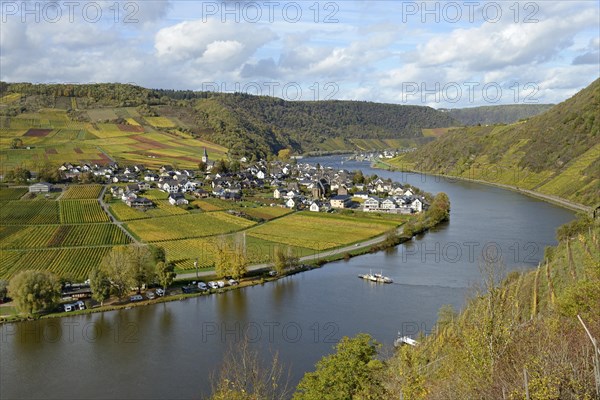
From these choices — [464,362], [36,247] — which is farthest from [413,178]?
[464,362]

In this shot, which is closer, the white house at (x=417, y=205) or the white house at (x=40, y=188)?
the white house at (x=417, y=205)

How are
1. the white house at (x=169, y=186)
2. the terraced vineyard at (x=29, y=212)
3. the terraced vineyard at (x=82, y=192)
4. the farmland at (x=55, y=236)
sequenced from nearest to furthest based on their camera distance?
the farmland at (x=55, y=236) < the terraced vineyard at (x=29, y=212) < the terraced vineyard at (x=82, y=192) < the white house at (x=169, y=186)

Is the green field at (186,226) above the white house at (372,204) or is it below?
below

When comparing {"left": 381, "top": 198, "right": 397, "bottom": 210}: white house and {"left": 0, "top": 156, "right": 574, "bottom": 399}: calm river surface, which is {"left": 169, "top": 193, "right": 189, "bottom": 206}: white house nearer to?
{"left": 381, "top": 198, "right": 397, "bottom": 210}: white house

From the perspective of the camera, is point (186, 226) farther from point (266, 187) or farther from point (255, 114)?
point (255, 114)

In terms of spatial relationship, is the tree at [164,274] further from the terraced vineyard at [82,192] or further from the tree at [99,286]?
the terraced vineyard at [82,192]

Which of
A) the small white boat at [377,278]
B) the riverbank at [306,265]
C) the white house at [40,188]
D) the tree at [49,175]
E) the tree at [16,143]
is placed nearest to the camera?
the riverbank at [306,265]

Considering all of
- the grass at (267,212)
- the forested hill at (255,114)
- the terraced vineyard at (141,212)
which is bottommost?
the grass at (267,212)

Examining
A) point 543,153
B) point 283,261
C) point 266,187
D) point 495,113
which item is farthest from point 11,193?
point 495,113

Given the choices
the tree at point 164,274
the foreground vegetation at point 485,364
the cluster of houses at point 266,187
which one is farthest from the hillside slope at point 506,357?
the cluster of houses at point 266,187
